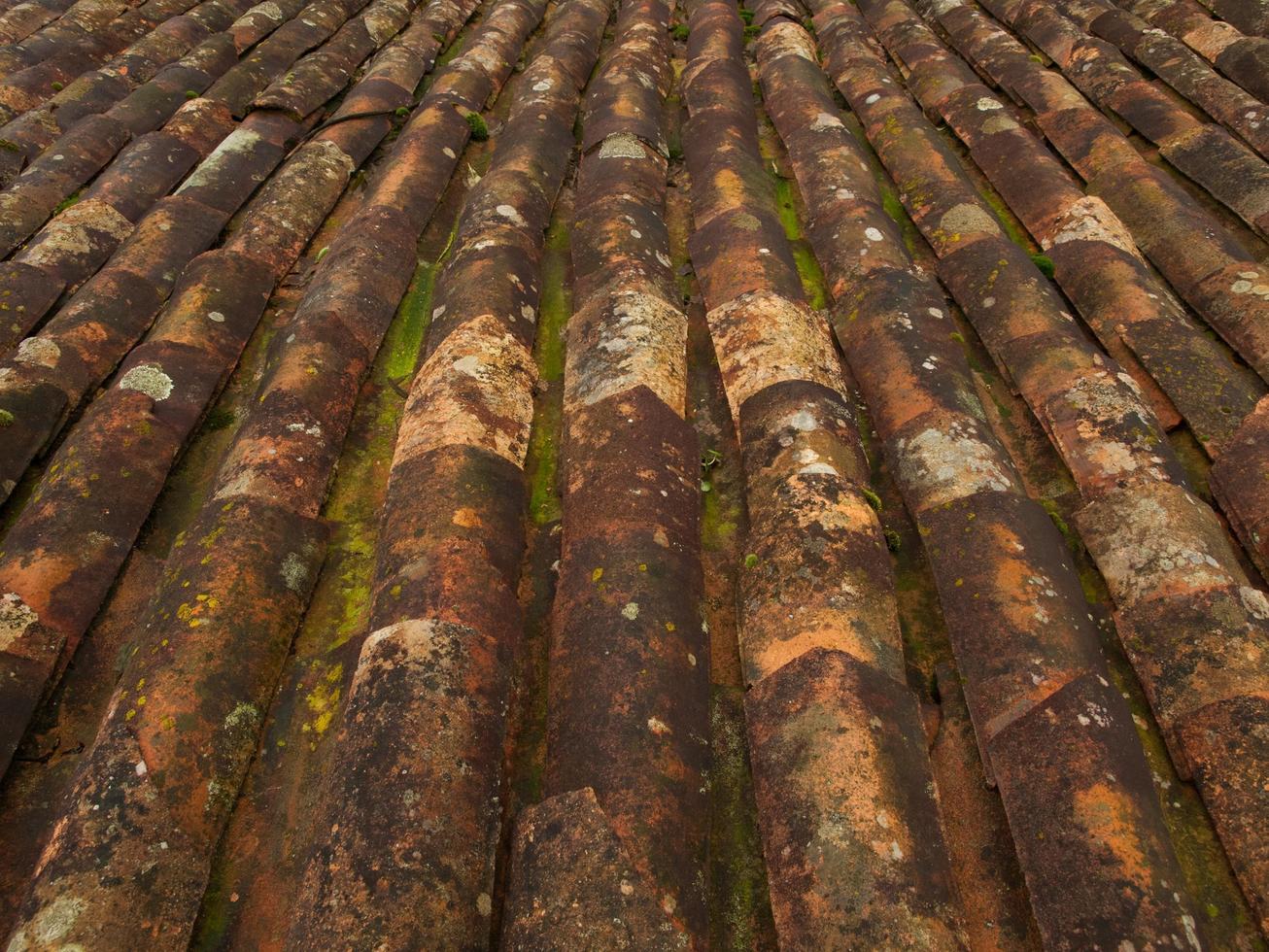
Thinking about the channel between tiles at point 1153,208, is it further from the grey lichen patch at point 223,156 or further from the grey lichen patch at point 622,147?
the grey lichen patch at point 223,156

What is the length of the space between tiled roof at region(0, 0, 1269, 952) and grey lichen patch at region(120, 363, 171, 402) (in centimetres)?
2

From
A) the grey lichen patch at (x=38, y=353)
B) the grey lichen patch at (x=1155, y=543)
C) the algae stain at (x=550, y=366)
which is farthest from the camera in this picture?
the grey lichen patch at (x=38, y=353)

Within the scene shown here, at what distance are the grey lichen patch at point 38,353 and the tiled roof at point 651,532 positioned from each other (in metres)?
0.04

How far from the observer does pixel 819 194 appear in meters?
5.08

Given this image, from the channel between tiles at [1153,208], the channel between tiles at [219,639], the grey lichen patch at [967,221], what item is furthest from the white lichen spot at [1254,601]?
the channel between tiles at [219,639]

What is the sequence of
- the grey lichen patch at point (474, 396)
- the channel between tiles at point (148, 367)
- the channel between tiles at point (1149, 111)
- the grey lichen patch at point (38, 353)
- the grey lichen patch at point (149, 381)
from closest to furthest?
the channel between tiles at point (148, 367) < the grey lichen patch at point (474, 396) < the grey lichen patch at point (149, 381) < the grey lichen patch at point (38, 353) < the channel between tiles at point (1149, 111)

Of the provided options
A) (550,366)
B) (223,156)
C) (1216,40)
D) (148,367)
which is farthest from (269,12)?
(1216,40)

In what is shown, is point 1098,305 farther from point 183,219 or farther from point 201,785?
point 183,219

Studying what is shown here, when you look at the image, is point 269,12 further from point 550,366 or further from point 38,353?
point 550,366

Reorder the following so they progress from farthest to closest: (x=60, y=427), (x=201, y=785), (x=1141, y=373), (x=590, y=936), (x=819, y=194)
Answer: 1. (x=819, y=194)
2. (x=60, y=427)
3. (x=1141, y=373)
4. (x=201, y=785)
5. (x=590, y=936)

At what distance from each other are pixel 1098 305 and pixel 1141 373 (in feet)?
1.80

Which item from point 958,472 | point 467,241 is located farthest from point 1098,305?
point 467,241

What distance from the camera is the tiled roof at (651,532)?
7.49ft

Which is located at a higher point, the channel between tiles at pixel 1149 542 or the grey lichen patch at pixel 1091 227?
the grey lichen patch at pixel 1091 227
